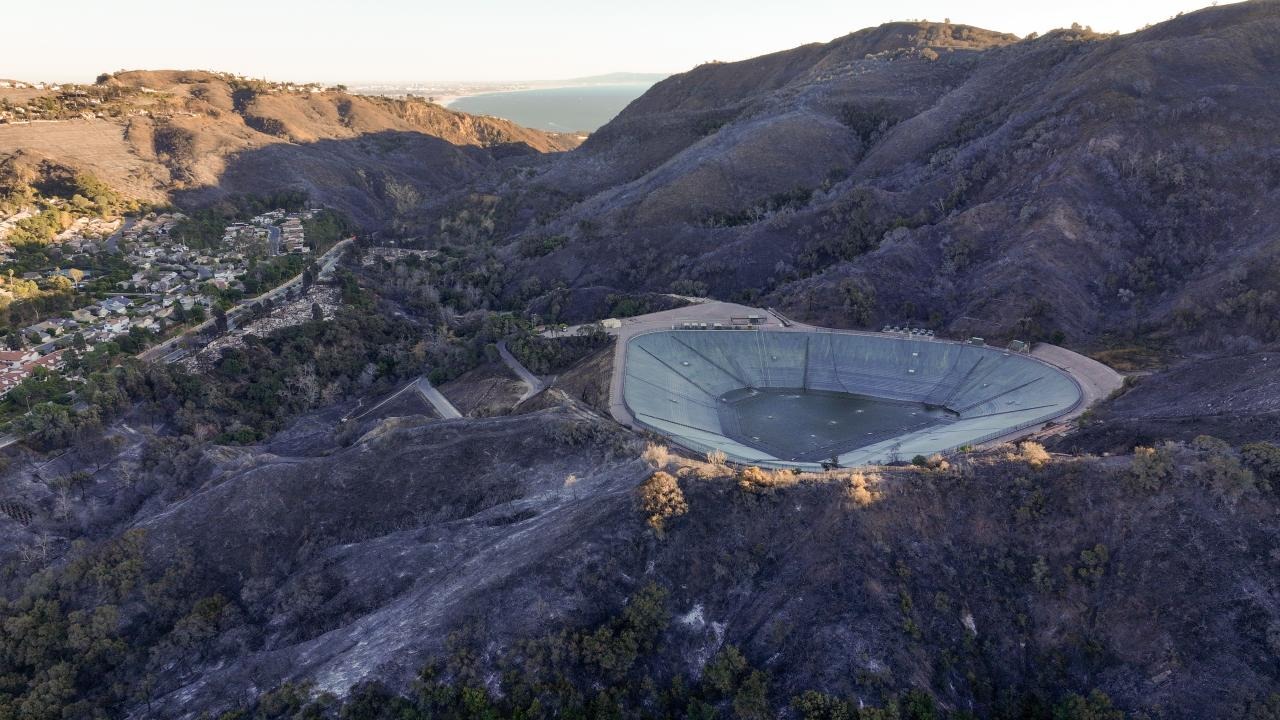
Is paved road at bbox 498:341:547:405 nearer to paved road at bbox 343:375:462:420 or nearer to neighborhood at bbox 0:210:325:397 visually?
paved road at bbox 343:375:462:420

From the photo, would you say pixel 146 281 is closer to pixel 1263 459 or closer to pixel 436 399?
pixel 436 399

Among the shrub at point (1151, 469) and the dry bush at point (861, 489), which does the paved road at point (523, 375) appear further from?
the shrub at point (1151, 469)

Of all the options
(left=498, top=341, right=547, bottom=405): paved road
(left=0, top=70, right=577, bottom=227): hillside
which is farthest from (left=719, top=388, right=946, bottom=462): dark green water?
(left=0, top=70, right=577, bottom=227): hillside

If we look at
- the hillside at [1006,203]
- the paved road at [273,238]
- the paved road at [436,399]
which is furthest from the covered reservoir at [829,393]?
the paved road at [273,238]

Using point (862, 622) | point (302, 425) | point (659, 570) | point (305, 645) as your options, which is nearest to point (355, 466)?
point (305, 645)

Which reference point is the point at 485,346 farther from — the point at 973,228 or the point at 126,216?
the point at 126,216

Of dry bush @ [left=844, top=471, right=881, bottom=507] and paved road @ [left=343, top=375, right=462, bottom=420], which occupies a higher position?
dry bush @ [left=844, top=471, right=881, bottom=507]
